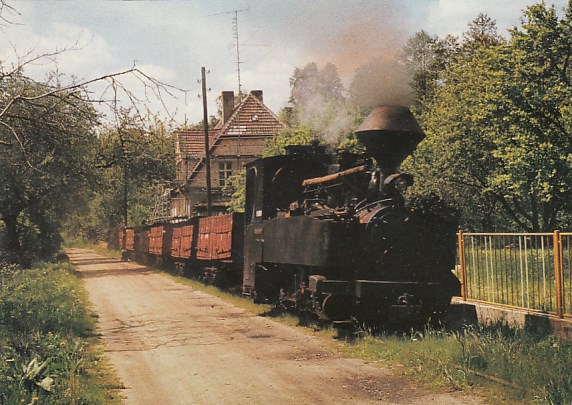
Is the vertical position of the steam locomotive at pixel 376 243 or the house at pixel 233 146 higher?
the house at pixel 233 146

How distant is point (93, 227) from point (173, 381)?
3173 inches

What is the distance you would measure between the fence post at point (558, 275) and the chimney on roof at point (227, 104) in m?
43.7

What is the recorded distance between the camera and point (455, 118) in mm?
30719

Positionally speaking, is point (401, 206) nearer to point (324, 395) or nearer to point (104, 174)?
point (324, 395)

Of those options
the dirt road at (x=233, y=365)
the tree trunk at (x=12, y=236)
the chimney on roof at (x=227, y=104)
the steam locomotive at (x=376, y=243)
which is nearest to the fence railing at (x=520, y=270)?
the steam locomotive at (x=376, y=243)

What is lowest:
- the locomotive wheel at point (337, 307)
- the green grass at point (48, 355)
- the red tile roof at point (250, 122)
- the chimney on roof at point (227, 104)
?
the green grass at point (48, 355)

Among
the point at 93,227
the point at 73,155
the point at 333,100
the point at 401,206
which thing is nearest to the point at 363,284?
the point at 401,206

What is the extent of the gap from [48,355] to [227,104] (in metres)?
44.4

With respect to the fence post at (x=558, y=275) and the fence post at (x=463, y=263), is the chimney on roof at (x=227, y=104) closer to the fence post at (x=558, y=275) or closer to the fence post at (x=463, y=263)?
the fence post at (x=463, y=263)

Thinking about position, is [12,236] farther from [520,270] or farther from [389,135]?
[520,270]

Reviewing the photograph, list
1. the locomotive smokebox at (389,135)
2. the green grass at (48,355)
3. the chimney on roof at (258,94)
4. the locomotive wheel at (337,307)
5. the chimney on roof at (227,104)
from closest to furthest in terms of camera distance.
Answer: the green grass at (48,355) → the locomotive smokebox at (389,135) → the locomotive wheel at (337,307) → the chimney on roof at (258,94) → the chimney on roof at (227,104)

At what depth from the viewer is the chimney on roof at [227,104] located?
51000mm

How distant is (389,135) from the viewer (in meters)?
9.52

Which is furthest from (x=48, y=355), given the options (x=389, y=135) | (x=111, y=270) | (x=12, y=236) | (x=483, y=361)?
(x=111, y=270)
